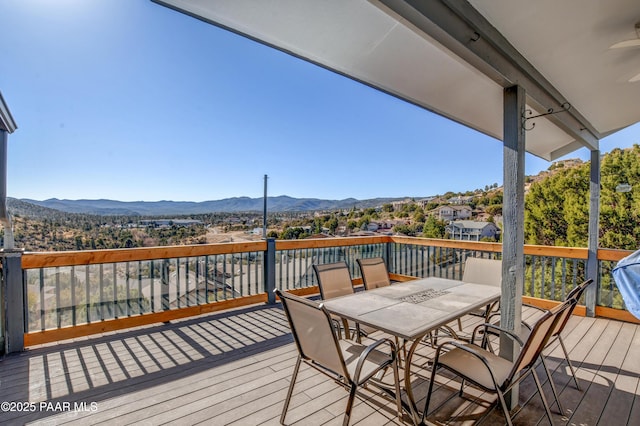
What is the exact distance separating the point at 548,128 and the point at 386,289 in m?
3.38

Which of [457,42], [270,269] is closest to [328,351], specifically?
[457,42]

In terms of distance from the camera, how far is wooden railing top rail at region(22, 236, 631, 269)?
3154mm

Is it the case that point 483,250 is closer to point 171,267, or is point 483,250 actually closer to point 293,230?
point 293,230

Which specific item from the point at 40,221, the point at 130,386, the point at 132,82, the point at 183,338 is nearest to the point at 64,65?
the point at 132,82

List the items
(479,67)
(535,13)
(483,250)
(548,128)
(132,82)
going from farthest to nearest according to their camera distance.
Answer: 1. (132,82)
2. (483,250)
3. (548,128)
4. (479,67)
5. (535,13)

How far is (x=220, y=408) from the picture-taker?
2164mm

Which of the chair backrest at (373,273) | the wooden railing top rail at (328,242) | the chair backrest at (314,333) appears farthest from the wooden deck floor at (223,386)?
the wooden railing top rail at (328,242)

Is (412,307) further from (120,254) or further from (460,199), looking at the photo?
(460,199)

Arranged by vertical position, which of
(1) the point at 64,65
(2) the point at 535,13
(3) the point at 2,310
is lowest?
(3) the point at 2,310

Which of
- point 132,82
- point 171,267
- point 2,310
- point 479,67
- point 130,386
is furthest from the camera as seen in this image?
point 132,82

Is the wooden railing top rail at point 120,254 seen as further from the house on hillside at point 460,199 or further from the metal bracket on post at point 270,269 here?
the house on hillside at point 460,199

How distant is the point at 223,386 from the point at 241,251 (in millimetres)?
2175

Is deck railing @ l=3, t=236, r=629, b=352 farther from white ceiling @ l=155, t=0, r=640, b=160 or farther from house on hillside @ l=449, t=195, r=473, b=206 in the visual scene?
house on hillside @ l=449, t=195, r=473, b=206

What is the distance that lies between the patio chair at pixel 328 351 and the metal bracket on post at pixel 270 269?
8.71 feet
